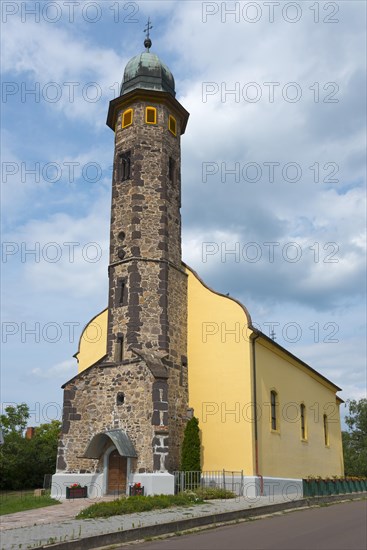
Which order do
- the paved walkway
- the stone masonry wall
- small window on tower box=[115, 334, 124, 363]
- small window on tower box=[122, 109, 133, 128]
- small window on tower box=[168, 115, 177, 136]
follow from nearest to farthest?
the paved walkway → the stone masonry wall → small window on tower box=[115, 334, 124, 363] → small window on tower box=[122, 109, 133, 128] → small window on tower box=[168, 115, 177, 136]

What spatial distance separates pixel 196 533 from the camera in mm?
13586

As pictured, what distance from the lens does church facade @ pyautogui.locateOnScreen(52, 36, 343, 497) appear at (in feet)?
72.9

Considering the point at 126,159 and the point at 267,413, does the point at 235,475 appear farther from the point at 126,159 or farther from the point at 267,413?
the point at 126,159

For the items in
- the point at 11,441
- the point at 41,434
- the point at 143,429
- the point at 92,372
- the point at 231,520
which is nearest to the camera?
the point at 231,520

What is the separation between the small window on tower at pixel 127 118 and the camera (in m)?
27.2

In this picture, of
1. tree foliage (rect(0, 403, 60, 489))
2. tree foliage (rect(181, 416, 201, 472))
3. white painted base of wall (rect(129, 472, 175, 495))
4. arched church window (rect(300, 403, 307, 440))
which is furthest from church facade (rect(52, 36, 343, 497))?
tree foliage (rect(0, 403, 60, 489))

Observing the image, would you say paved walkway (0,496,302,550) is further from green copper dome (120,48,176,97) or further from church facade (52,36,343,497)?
green copper dome (120,48,176,97)

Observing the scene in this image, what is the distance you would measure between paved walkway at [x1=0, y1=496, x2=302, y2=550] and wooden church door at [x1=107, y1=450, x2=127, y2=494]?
9.16 ft

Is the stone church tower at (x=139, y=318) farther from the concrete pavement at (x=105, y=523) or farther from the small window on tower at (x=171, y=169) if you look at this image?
the concrete pavement at (x=105, y=523)

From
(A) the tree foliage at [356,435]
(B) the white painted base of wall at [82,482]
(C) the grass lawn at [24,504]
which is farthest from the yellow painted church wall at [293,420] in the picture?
(A) the tree foliage at [356,435]

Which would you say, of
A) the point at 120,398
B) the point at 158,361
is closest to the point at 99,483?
the point at 120,398

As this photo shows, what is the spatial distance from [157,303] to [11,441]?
53.8ft

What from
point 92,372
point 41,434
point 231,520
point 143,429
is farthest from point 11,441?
point 231,520

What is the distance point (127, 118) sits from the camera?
1078 inches
